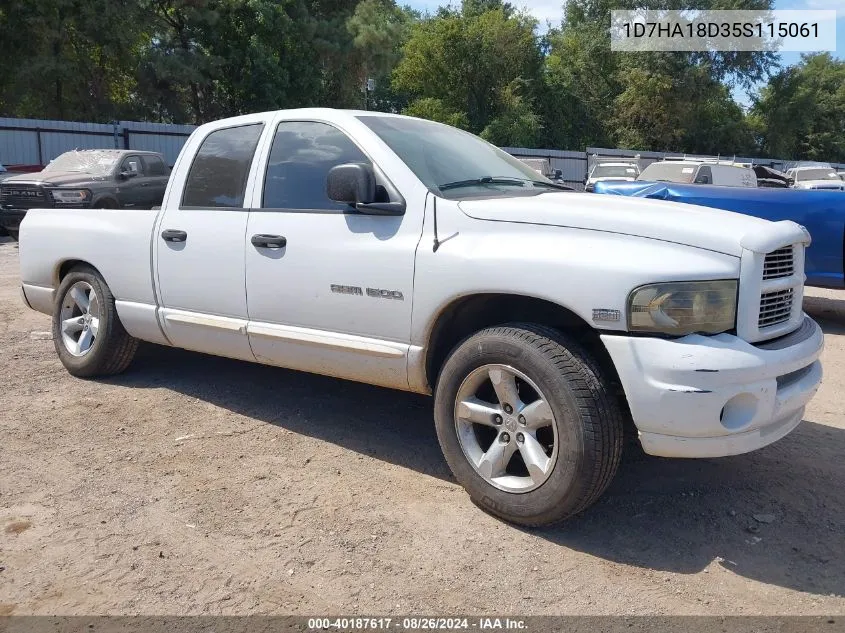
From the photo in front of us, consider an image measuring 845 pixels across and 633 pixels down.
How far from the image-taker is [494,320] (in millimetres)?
3852

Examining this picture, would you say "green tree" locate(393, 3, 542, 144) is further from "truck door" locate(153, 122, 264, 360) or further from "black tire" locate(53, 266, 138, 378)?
"truck door" locate(153, 122, 264, 360)

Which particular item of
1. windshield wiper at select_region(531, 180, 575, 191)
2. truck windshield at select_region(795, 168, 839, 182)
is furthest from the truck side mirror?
truck windshield at select_region(795, 168, 839, 182)

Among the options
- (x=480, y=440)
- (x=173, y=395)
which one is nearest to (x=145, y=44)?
(x=173, y=395)

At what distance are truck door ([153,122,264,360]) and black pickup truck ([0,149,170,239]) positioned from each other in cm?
895

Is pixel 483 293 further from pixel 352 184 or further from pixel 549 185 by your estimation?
pixel 549 185

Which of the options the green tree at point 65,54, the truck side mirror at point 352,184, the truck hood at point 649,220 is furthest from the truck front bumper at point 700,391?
the green tree at point 65,54

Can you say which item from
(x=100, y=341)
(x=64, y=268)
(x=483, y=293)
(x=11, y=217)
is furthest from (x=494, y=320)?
(x=11, y=217)

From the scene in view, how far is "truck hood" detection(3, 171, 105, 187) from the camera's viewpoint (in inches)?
542

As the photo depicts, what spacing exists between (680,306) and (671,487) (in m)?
1.24

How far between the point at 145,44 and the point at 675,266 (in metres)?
→ 31.5

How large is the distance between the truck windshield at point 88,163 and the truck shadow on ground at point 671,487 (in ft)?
32.3

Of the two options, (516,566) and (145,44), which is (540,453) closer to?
(516,566)

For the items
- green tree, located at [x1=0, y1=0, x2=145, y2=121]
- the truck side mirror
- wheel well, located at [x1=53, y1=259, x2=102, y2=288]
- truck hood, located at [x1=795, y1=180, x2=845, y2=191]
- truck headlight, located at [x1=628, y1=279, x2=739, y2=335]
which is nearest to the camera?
truck headlight, located at [x1=628, y1=279, x2=739, y2=335]

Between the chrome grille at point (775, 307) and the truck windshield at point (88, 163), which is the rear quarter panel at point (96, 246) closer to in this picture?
the chrome grille at point (775, 307)
